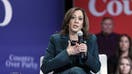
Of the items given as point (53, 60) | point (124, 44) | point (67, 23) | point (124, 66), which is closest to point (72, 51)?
point (53, 60)

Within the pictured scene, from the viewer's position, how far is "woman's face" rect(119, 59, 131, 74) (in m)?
4.96

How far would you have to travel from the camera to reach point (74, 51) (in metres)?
3.19

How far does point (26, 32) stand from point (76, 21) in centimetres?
208

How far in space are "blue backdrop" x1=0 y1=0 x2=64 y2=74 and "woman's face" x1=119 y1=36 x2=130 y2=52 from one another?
768 millimetres

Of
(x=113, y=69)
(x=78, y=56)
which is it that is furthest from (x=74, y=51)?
(x=113, y=69)

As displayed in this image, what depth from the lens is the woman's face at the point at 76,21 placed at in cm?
334

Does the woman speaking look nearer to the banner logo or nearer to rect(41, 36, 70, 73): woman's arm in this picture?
rect(41, 36, 70, 73): woman's arm

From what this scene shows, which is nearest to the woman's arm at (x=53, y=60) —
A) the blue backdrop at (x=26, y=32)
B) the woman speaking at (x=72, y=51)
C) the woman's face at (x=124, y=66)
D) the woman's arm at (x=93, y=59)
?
the woman speaking at (x=72, y=51)

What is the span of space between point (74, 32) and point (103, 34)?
198cm

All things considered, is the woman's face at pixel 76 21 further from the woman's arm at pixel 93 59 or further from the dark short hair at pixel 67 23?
the woman's arm at pixel 93 59

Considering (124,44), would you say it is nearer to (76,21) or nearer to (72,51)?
(76,21)

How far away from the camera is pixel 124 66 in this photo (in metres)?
5.03

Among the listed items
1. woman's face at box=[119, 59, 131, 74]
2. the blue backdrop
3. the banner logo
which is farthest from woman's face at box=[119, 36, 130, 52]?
the banner logo

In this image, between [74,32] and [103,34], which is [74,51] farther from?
[103,34]
